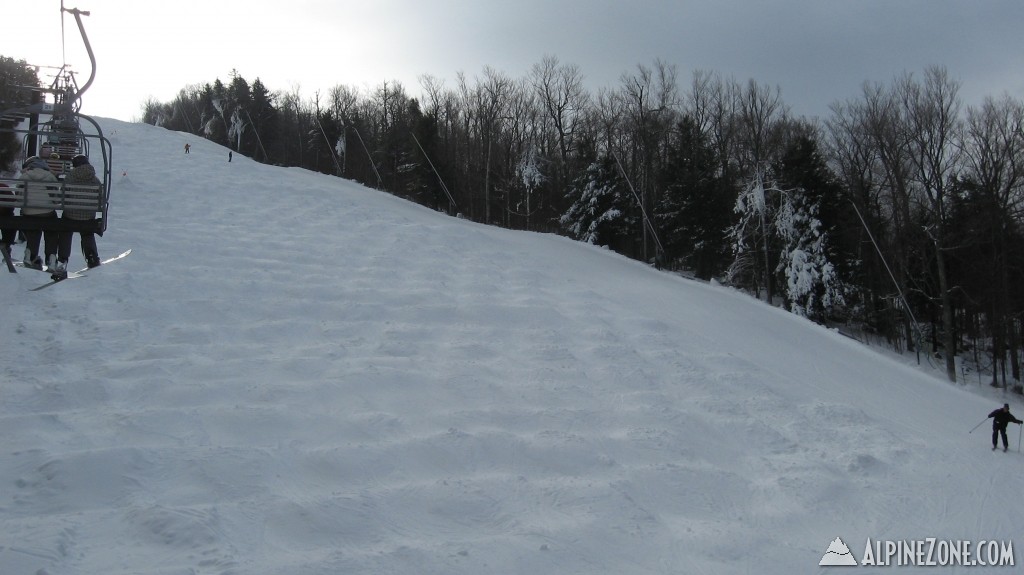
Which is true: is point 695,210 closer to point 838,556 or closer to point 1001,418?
point 1001,418

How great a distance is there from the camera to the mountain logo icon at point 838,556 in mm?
7699

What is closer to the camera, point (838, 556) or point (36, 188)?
point (838, 556)

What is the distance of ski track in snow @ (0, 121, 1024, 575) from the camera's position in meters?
7.12

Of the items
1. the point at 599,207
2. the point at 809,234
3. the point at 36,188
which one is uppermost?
the point at 599,207

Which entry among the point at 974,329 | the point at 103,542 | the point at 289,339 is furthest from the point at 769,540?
the point at 974,329

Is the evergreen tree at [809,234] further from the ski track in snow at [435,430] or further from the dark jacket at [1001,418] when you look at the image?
the dark jacket at [1001,418]

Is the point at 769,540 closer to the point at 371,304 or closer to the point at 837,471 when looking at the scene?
the point at 837,471

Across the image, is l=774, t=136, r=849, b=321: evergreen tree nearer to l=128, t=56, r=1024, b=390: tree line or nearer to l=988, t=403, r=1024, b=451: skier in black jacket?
l=128, t=56, r=1024, b=390: tree line

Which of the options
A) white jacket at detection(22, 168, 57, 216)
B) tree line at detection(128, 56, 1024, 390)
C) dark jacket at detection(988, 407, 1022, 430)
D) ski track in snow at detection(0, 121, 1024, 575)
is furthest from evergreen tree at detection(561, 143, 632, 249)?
white jacket at detection(22, 168, 57, 216)

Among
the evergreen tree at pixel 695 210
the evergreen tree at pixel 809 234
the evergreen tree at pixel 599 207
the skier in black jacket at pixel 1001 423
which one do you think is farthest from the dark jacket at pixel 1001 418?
the evergreen tree at pixel 599 207

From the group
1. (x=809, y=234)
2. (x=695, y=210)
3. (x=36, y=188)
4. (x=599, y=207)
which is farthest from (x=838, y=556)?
(x=599, y=207)

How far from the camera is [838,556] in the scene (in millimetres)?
7855

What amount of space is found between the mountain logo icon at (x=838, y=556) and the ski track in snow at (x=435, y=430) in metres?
0.14

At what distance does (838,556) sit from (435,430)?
587 cm
